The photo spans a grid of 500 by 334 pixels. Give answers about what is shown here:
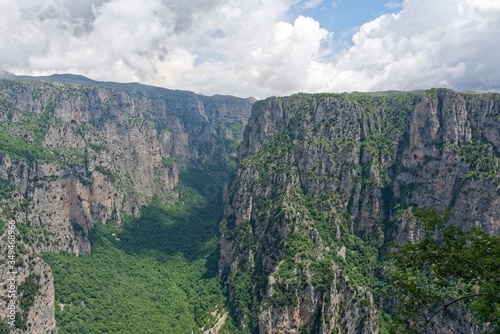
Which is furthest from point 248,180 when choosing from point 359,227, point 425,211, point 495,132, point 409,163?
point 425,211

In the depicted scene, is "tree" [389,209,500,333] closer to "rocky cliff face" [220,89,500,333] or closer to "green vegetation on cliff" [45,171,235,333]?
"rocky cliff face" [220,89,500,333]

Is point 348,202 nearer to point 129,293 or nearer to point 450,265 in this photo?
point 129,293

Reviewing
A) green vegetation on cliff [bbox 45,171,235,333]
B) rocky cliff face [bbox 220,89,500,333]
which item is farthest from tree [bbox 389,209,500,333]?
green vegetation on cliff [bbox 45,171,235,333]

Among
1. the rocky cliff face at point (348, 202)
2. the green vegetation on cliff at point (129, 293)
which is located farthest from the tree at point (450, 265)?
the green vegetation on cliff at point (129, 293)

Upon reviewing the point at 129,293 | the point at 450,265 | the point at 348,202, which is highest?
the point at 450,265

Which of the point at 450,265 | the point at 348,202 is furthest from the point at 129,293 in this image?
the point at 450,265

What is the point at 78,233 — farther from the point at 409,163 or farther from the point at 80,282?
the point at 409,163

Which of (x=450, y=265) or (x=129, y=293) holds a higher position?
(x=450, y=265)

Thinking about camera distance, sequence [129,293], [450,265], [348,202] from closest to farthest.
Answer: [450,265] → [129,293] → [348,202]

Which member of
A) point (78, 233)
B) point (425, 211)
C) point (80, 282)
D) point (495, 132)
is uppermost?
point (495, 132)
